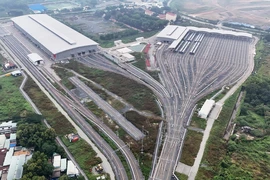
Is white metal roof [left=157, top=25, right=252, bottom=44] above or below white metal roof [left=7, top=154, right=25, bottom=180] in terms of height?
above

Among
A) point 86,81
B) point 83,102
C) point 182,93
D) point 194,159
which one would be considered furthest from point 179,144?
point 86,81

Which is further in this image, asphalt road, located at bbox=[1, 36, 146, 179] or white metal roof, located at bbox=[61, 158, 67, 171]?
asphalt road, located at bbox=[1, 36, 146, 179]

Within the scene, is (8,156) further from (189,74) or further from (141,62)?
(189,74)

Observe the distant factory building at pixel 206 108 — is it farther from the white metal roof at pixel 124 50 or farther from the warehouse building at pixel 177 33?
the white metal roof at pixel 124 50

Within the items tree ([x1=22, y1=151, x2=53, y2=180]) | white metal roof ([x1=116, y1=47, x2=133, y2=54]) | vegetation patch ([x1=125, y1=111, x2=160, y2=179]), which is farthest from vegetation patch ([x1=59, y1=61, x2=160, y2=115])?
tree ([x1=22, y1=151, x2=53, y2=180])

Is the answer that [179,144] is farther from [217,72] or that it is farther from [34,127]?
[217,72]

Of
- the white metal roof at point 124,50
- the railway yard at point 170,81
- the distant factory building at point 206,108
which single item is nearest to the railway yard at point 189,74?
the railway yard at point 170,81

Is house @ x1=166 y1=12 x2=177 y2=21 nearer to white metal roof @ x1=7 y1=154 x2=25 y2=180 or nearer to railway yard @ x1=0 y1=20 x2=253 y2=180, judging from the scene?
railway yard @ x1=0 y1=20 x2=253 y2=180
